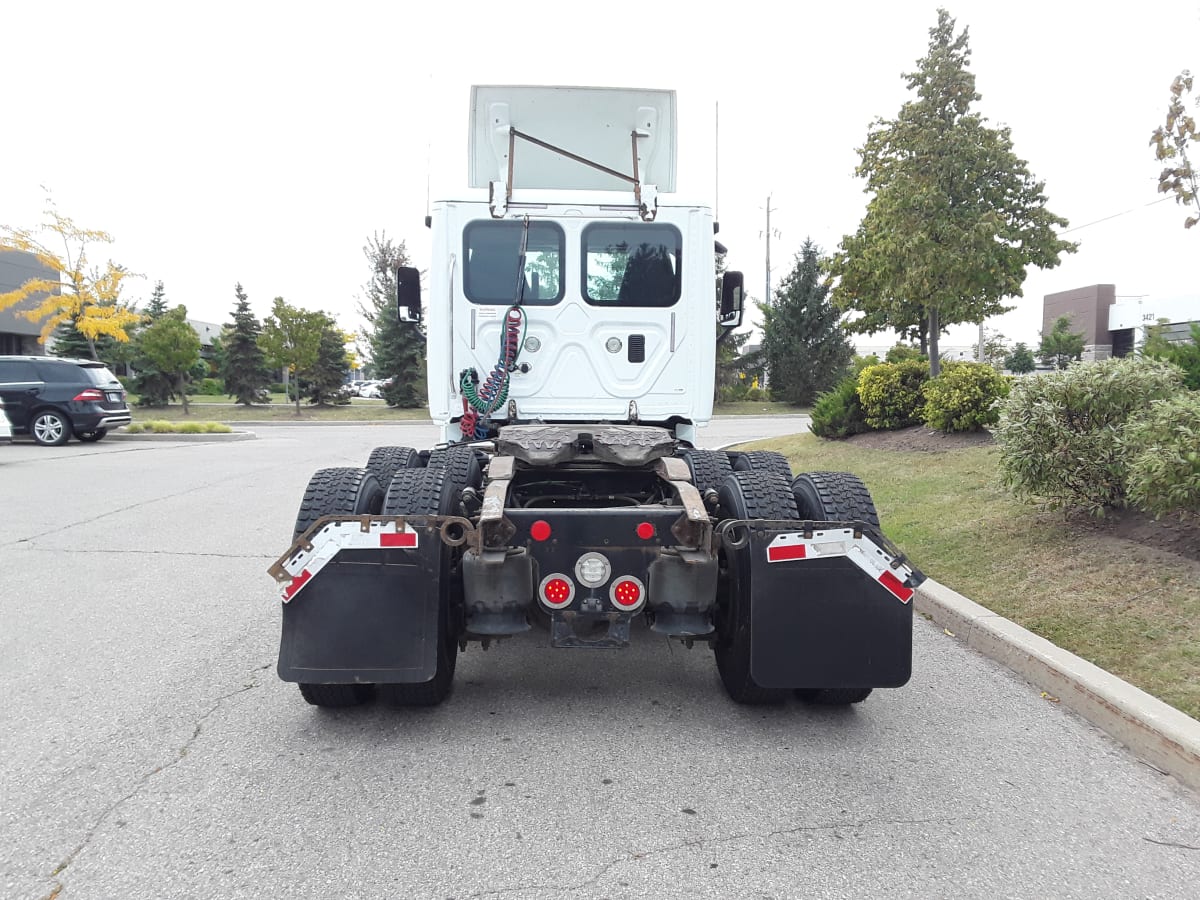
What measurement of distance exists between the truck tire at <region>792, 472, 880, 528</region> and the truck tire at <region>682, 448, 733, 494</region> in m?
0.54

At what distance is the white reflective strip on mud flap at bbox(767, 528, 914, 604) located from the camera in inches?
136

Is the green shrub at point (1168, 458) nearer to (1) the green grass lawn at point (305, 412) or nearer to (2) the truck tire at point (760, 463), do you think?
(2) the truck tire at point (760, 463)

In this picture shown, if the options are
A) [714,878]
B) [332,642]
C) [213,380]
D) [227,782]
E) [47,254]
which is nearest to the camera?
[714,878]

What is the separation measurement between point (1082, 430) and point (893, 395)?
731 cm

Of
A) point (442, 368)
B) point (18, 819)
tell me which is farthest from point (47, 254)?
point (18, 819)

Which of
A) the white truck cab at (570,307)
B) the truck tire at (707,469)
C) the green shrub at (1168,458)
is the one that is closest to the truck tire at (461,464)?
the white truck cab at (570,307)

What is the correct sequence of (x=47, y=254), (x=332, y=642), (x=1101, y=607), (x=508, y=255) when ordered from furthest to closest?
1. (x=47, y=254)
2. (x=508, y=255)
3. (x=1101, y=607)
4. (x=332, y=642)

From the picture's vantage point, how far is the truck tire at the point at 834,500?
375 cm

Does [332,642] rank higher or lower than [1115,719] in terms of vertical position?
higher

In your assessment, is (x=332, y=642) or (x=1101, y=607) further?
(x=1101, y=607)

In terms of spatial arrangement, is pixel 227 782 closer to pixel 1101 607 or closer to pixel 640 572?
pixel 640 572

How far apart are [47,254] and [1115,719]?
3048cm

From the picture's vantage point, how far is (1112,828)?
289 cm

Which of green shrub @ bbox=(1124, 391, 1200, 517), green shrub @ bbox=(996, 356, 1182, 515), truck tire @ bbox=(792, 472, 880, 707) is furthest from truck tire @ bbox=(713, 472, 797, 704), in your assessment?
green shrub @ bbox=(996, 356, 1182, 515)
